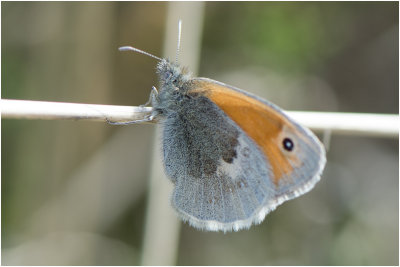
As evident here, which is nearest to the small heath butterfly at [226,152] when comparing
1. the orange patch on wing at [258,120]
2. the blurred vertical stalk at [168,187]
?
the orange patch on wing at [258,120]

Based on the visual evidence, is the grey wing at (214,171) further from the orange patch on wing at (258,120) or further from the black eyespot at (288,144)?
the black eyespot at (288,144)

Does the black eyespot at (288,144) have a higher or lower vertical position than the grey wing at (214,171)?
higher

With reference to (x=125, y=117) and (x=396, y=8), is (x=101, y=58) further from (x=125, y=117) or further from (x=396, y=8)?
(x=396, y=8)

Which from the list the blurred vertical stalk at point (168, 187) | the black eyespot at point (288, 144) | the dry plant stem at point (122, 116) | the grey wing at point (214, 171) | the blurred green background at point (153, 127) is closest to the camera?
the dry plant stem at point (122, 116)

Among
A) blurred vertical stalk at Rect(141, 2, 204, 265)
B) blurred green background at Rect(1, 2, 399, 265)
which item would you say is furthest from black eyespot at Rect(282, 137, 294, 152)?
blurred green background at Rect(1, 2, 399, 265)

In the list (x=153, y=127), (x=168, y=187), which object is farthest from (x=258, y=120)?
(x=153, y=127)

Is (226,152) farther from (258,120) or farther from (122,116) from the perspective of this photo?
(122,116)

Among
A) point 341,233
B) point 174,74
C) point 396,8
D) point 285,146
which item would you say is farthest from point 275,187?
point 396,8
